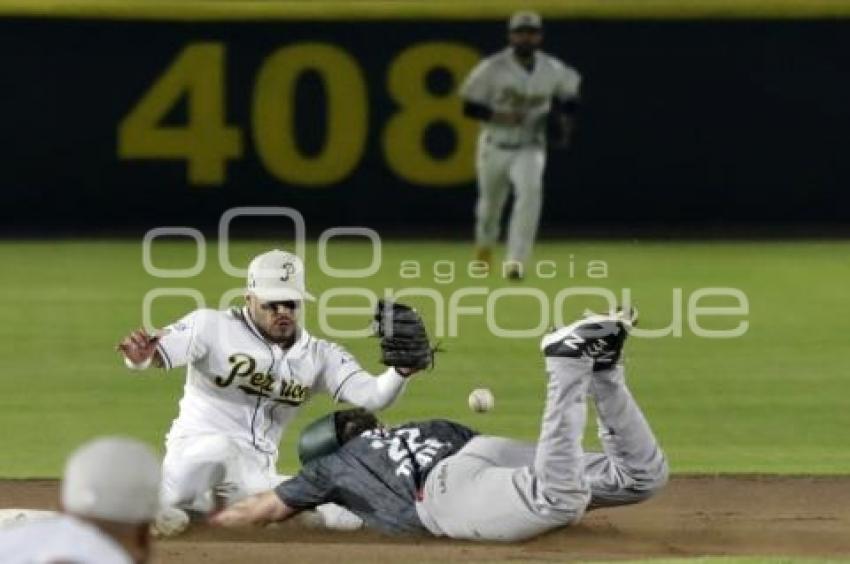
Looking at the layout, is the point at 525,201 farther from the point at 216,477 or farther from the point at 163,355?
the point at 163,355

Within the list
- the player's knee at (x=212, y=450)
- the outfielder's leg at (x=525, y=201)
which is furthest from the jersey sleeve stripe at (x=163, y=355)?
the outfielder's leg at (x=525, y=201)

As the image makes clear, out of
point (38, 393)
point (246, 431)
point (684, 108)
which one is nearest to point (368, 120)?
point (684, 108)

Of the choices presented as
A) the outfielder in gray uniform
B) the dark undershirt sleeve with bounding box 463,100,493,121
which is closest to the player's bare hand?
the outfielder in gray uniform

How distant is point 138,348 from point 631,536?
2031mm

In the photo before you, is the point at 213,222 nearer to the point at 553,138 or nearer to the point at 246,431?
the point at 553,138

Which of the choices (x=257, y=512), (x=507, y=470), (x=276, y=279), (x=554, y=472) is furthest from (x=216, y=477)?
(x=554, y=472)

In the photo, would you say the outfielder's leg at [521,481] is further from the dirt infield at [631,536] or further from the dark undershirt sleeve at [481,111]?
the dark undershirt sleeve at [481,111]

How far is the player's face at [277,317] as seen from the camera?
9.59 meters

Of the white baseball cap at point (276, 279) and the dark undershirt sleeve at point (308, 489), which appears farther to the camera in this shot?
the white baseball cap at point (276, 279)

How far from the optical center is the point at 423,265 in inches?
796

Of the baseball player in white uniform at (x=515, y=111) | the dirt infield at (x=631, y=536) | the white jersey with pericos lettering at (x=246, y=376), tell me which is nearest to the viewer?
the dirt infield at (x=631, y=536)

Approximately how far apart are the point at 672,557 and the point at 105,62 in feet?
46.8

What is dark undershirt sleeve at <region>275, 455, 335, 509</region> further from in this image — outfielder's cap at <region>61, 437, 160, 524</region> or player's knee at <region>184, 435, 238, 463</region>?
outfielder's cap at <region>61, 437, 160, 524</region>

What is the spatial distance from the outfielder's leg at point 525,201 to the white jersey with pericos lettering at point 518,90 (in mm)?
179
